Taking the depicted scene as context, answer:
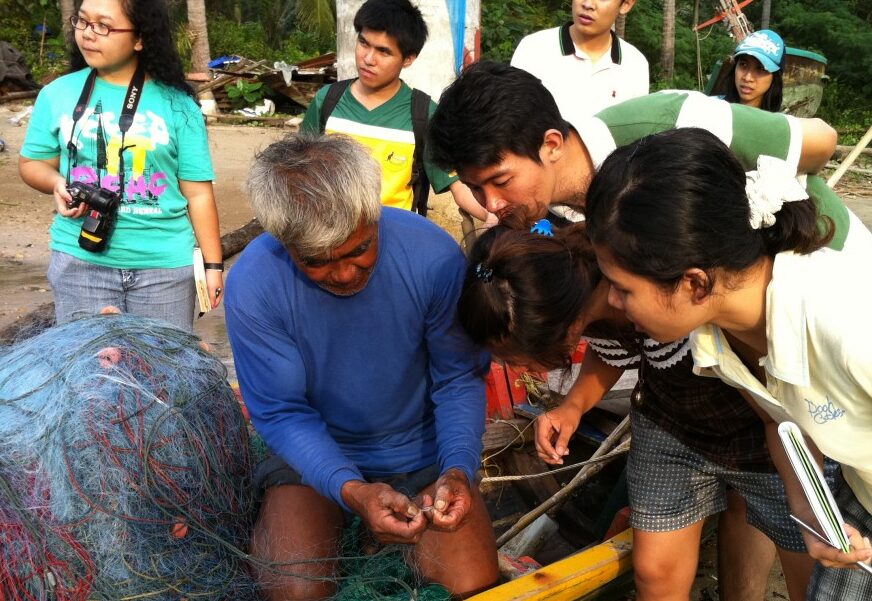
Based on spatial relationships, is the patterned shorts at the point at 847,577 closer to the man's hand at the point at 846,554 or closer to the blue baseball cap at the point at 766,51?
the man's hand at the point at 846,554

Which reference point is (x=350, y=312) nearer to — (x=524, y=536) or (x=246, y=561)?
(x=246, y=561)

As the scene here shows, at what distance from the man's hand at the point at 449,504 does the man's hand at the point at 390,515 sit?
0.04 m

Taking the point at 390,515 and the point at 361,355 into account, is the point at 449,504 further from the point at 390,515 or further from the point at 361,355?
the point at 361,355

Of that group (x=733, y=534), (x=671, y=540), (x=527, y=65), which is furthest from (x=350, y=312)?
(x=527, y=65)

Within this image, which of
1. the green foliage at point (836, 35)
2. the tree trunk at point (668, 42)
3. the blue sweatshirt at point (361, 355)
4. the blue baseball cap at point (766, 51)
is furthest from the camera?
the green foliage at point (836, 35)

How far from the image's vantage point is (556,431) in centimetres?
252

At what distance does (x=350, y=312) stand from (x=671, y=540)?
1.13 meters

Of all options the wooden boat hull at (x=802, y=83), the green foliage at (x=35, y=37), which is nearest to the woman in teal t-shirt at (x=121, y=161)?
the wooden boat hull at (x=802, y=83)

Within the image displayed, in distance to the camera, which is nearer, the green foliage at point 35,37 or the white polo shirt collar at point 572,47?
the white polo shirt collar at point 572,47

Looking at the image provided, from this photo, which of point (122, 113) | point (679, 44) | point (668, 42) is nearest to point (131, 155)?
point (122, 113)

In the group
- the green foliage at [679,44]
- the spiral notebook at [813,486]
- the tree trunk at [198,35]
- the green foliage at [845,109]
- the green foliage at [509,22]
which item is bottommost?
the green foliage at [845,109]

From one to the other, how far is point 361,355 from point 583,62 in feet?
7.25

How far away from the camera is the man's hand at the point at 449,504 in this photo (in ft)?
6.75

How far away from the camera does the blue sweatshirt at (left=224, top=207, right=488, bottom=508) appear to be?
236 centimetres
